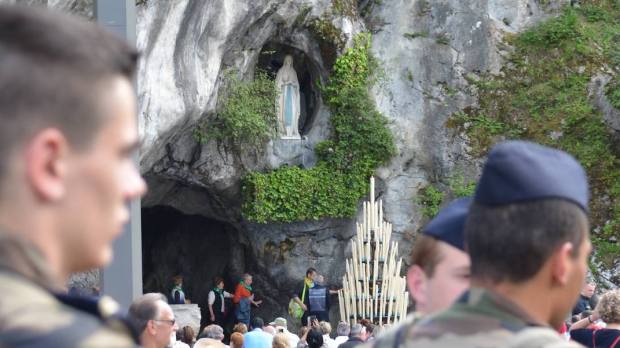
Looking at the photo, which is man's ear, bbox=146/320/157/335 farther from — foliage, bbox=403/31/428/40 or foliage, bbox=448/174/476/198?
foliage, bbox=403/31/428/40

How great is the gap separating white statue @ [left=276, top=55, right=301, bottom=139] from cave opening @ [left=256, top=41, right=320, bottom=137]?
0.62 feet

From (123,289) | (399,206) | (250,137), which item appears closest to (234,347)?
(123,289)

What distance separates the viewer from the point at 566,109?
21.2m

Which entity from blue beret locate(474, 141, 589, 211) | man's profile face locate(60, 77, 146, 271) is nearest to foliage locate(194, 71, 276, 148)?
blue beret locate(474, 141, 589, 211)

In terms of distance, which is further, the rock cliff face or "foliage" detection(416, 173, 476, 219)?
"foliage" detection(416, 173, 476, 219)

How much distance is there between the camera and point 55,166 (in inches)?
53.7

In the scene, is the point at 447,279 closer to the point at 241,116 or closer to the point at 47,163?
the point at 47,163

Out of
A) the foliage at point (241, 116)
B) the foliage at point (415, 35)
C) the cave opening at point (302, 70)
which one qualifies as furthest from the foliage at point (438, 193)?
the foliage at point (241, 116)

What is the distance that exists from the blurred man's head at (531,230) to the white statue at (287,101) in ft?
62.6

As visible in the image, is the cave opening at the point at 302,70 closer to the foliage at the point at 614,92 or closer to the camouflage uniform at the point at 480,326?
the foliage at the point at 614,92

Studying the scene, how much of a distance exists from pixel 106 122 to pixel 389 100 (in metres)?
20.3

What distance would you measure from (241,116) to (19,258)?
1823cm

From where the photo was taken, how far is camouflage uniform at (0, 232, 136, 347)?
1286 millimetres

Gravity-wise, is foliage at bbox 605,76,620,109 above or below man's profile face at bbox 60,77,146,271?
above
